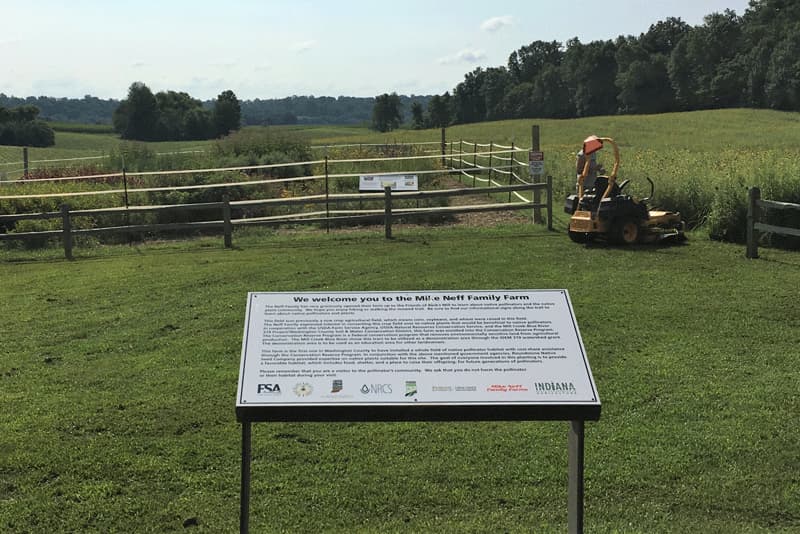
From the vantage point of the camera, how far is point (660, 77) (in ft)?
294

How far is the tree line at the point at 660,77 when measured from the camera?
72.9 meters

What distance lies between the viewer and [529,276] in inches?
389

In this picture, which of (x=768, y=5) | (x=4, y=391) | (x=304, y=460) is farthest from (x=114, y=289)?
(x=768, y=5)

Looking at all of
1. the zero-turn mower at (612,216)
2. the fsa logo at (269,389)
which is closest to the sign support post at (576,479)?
the fsa logo at (269,389)

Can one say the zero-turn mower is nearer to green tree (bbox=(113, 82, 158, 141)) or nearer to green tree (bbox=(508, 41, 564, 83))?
green tree (bbox=(113, 82, 158, 141))

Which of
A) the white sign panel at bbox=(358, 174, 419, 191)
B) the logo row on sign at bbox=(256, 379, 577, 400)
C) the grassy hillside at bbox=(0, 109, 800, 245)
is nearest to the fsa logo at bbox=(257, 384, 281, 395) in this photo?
the logo row on sign at bbox=(256, 379, 577, 400)

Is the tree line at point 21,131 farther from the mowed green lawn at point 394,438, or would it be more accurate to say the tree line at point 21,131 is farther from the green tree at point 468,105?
the mowed green lawn at point 394,438

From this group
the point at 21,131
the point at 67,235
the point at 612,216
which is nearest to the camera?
the point at 612,216

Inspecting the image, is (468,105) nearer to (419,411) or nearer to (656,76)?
(656,76)

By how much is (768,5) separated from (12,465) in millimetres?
99190

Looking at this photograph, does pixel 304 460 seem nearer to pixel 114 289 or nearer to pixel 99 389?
pixel 99 389

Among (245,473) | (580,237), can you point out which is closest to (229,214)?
(580,237)

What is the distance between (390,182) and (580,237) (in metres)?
6.06

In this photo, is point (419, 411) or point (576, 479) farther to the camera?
point (576, 479)
